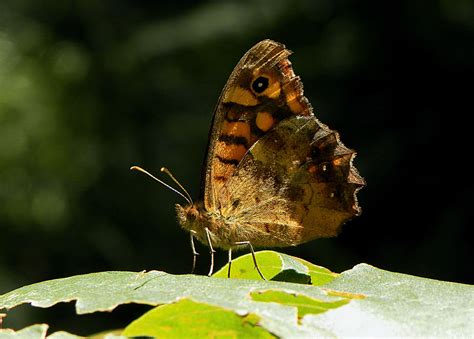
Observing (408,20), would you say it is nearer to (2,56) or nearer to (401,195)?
(401,195)

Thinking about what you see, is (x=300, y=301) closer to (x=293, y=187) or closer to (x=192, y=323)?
(x=192, y=323)

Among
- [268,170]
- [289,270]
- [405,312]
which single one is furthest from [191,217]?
[405,312]

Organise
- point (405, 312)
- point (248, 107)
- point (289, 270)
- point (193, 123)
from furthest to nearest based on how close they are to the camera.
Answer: point (193, 123) < point (248, 107) < point (289, 270) < point (405, 312)

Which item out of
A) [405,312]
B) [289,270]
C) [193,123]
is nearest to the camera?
[405,312]

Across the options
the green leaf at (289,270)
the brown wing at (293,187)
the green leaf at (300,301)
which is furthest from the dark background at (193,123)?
the green leaf at (300,301)

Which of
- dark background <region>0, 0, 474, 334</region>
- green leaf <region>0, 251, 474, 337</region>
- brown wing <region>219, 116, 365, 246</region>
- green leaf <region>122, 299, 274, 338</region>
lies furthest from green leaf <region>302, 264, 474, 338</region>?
dark background <region>0, 0, 474, 334</region>

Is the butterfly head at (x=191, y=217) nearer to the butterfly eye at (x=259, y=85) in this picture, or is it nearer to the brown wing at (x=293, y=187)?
the brown wing at (x=293, y=187)

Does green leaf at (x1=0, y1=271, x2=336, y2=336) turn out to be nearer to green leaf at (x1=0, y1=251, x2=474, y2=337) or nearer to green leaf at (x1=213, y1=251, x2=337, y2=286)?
green leaf at (x1=0, y1=251, x2=474, y2=337)
